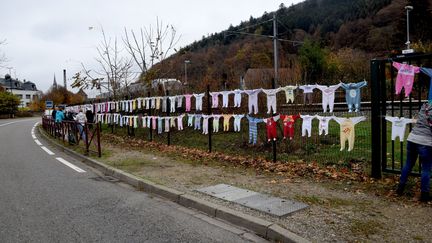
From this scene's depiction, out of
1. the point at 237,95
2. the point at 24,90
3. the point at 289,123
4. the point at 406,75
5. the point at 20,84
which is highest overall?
the point at 20,84

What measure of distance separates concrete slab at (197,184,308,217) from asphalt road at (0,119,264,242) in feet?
2.22

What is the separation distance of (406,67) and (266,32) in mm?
60147

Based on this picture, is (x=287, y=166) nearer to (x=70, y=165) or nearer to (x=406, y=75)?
(x=406, y=75)

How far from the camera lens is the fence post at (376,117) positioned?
665cm

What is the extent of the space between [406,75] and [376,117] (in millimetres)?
944

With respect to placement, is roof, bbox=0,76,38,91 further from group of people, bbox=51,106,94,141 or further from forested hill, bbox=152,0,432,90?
group of people, bbox=51,106,94,141

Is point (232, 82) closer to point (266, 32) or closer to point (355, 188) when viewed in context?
point (355, 188)

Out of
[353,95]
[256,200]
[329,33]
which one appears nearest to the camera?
[256,200]

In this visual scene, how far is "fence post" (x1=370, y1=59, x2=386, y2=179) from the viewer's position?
6648 millimetres

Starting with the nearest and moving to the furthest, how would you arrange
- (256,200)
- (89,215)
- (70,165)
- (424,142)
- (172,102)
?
(424,142), (89,215), (256,200), (70,165), (172,102)

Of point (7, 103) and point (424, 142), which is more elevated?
point (7, 103)

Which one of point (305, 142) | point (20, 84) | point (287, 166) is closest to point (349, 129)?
point (287, 166)

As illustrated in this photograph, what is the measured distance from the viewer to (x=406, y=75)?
619 cm

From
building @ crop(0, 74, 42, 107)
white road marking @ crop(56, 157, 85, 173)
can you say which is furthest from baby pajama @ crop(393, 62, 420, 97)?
building @ crop(0, 74, 42, 107)
